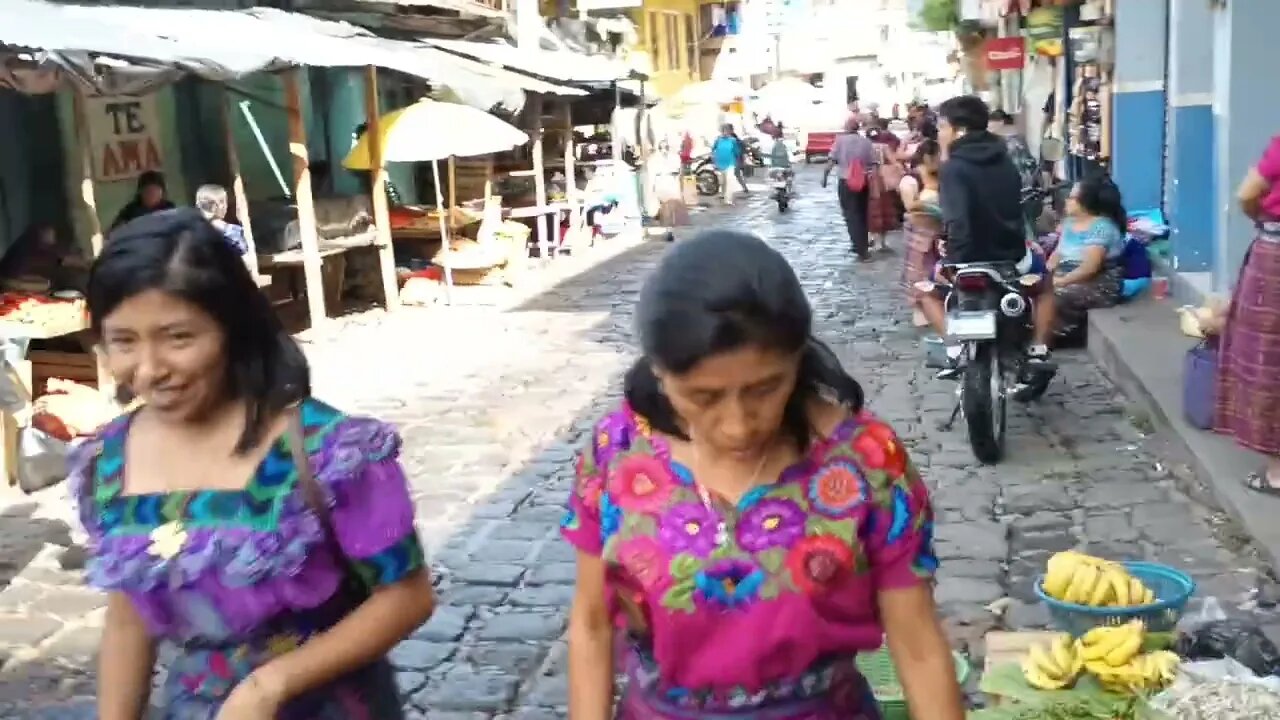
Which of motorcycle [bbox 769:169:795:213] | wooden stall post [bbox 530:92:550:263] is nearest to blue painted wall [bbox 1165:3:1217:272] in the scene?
wooden stall post [bbox 530:92:550:263]

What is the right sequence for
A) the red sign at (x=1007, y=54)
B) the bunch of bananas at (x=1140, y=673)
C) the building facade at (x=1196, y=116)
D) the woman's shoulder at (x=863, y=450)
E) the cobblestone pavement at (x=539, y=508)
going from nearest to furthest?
the woman's shoulder at (x=863, y=450), the bunch of bananas at (x=1140, y=673), the cobblestone pavement at (x=539, y=508), the building facade at (x=1196, y=116), the red sign at (x=1007, y=54)

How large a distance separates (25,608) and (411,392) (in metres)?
4.71

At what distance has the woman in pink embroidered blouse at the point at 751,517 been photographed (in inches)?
82.4

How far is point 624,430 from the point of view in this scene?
2.32m

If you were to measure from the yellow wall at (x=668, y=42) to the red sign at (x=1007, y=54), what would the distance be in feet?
42.9

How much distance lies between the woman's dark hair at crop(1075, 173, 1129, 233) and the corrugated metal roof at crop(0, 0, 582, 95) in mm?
6158

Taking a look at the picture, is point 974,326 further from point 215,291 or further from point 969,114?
point 215,291

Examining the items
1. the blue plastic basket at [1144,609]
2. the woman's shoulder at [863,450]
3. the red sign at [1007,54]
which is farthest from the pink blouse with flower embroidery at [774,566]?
the red sign at [1007,54]

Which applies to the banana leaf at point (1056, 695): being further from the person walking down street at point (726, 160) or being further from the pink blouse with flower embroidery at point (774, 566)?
the person walking down street at point (726, 160)

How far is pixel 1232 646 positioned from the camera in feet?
14.0

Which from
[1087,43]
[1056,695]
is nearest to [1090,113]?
[1087,43]

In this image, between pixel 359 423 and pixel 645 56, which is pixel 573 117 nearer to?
pixel 645 56

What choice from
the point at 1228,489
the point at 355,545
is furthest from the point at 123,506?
the point at 1228,489

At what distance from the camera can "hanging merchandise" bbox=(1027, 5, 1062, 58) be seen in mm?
19156
